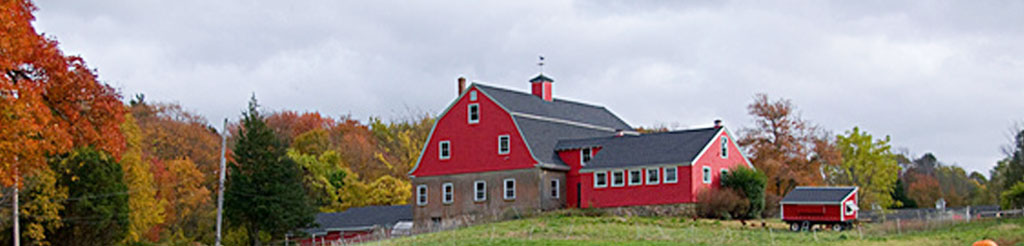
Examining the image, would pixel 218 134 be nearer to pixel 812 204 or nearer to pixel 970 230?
pixel 812 204

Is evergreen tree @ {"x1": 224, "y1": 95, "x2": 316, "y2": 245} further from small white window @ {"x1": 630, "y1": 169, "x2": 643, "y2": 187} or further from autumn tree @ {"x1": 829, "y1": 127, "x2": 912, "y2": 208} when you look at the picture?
autumn tree @ {"x1": 829, "y1": 127, "x2": 912, "y2": 208}

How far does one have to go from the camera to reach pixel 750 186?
47.7 m

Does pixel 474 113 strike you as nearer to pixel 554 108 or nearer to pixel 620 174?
pixel 554 108

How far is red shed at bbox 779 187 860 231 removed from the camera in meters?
40.2

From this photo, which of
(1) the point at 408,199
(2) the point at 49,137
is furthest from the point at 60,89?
(1) the point at 408,199

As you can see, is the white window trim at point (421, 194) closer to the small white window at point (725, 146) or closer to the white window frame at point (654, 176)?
the white window frame at point (654, 176)

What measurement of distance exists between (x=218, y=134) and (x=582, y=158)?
42608mm

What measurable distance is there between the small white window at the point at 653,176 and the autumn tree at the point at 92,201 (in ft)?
82.5

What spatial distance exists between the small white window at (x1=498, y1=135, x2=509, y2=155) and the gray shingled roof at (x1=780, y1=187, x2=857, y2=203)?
14.8 meters

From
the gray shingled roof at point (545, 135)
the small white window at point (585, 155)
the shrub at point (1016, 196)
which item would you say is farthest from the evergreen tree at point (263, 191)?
the shrub at point (1016, 196)

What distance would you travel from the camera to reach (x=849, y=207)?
40594 mm

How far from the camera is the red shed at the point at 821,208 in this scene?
132ft

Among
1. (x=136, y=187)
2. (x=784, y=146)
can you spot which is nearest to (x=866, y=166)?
(x=784, y=146)

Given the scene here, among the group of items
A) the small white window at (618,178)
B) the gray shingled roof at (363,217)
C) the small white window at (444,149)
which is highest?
the small white window at (444,149)
